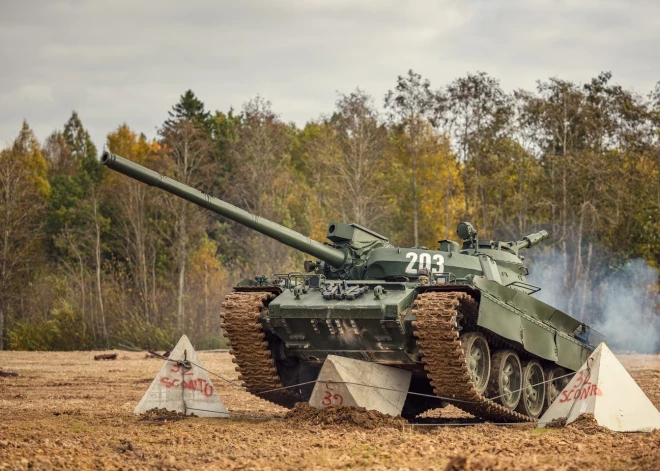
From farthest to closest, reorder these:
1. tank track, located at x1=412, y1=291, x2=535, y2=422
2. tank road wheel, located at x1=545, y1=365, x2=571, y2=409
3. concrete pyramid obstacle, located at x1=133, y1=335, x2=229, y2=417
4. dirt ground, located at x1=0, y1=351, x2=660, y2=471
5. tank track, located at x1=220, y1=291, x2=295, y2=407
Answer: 1. tank road wheel, located at x1=545, y1=365, x2=571, y2=409
2. tank track, located at x1=220, y1=291, x2=295, y2=407
3. concrete pyramid obstacle, located at x1=133, y1=335, x2=229, y2=417
4. tank track, located at x1=412, y1=291, x2=535, y2=422
5. dirt ground, located at x1=0, y1=351, x2=660, y2=471

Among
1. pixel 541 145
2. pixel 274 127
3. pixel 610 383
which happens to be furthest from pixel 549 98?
pixel 610 383

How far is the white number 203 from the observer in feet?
55.6

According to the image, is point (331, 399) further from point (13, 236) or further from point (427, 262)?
point (13, 236)

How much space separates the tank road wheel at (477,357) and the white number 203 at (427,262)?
4.83ft

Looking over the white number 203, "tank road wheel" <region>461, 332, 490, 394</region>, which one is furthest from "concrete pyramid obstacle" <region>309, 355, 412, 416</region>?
the white number 203

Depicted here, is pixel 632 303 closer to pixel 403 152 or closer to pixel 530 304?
pixel 403 152

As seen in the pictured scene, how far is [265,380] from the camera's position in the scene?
16.9m

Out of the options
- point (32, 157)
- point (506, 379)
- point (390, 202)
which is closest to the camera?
point (506, 379)

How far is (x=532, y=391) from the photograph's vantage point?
17938 millimetres

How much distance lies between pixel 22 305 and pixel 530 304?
30359 millimetres

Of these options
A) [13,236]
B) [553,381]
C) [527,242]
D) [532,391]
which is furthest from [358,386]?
[13,236]

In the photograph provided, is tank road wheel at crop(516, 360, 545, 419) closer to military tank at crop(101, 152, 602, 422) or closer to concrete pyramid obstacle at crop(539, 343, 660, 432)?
military tank at crop(101, 152, 602, 422)

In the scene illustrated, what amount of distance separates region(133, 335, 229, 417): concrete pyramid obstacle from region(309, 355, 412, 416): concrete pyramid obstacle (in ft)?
5.96

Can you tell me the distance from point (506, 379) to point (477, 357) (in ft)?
3.69
